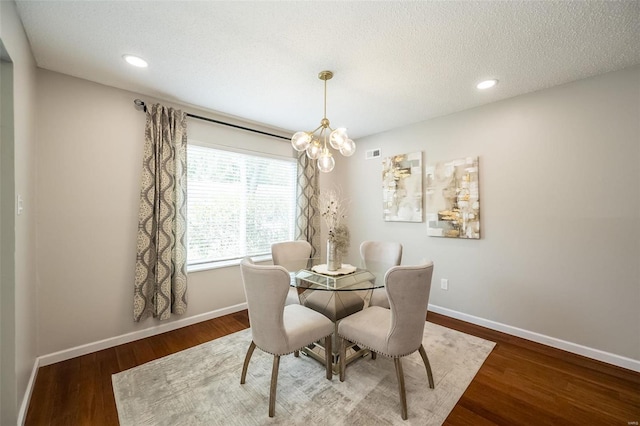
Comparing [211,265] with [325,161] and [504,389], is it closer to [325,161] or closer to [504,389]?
[325,161]

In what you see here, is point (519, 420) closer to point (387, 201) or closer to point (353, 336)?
point (353, 336)

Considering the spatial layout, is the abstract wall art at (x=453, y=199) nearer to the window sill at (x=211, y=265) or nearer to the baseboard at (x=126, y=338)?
the window sill at (x=211, y=265)

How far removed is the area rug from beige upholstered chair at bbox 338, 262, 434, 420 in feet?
0.61

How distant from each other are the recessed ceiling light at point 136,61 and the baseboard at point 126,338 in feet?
8.36

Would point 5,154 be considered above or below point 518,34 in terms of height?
below

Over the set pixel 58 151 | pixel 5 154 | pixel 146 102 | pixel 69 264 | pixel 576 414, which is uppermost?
pixel 146 102

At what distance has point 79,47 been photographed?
1939mm

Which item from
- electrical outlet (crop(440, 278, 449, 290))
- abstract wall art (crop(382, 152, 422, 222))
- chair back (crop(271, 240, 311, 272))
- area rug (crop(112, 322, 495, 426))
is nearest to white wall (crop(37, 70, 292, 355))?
area rug (crop(112, 322, 495, 426))

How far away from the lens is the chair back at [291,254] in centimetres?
277

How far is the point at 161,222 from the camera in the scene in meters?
2.68

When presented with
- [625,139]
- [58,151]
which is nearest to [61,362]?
[58,151]

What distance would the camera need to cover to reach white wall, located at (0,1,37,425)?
4.77ft

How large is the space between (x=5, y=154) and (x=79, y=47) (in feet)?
3.40

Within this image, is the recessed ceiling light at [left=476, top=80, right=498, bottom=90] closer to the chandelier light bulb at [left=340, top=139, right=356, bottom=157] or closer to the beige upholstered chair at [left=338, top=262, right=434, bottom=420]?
the chandelier light bulb at [left=340, top=139, right=356, bottom=157]
